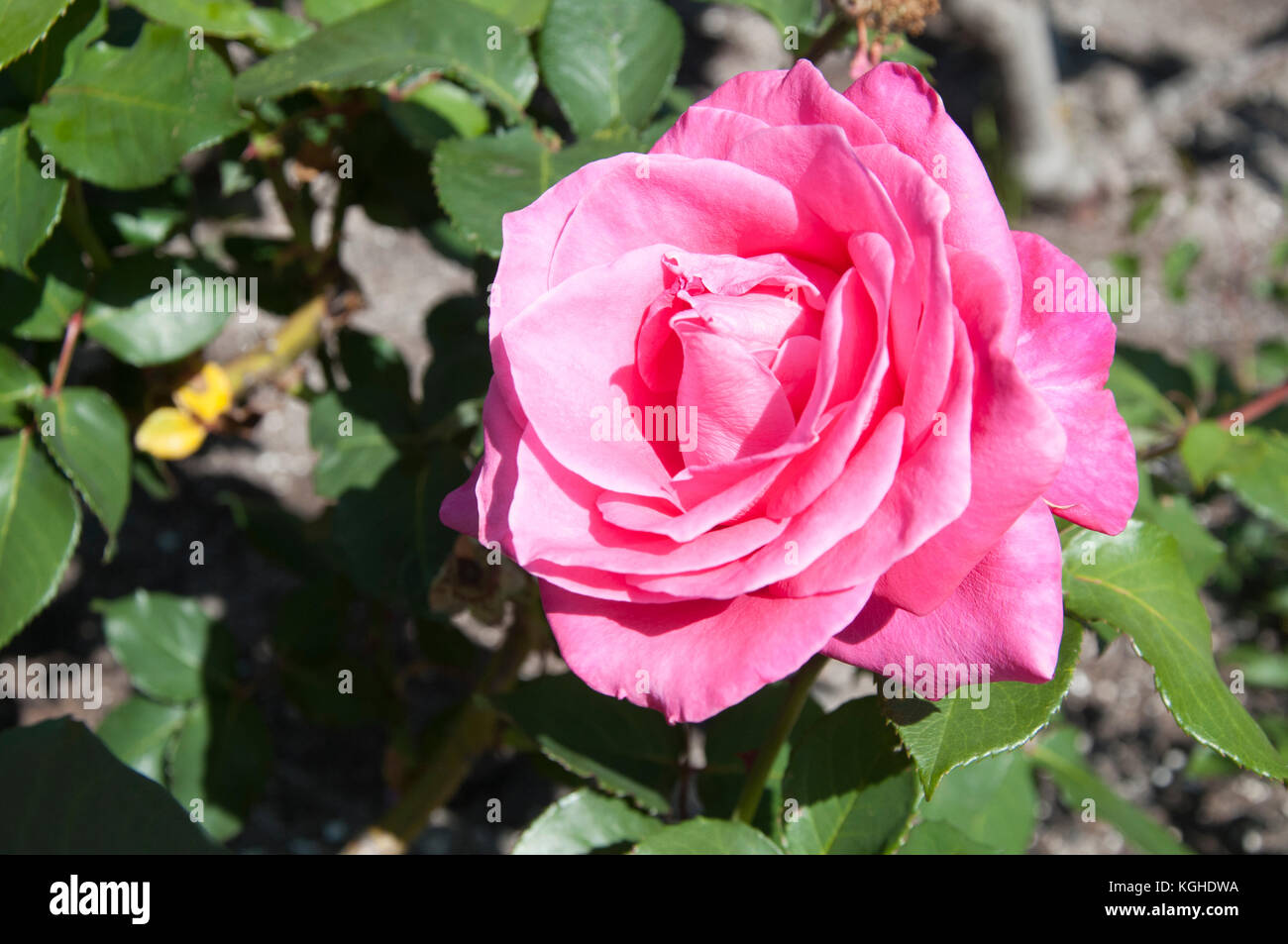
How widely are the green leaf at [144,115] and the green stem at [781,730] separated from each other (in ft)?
2.18

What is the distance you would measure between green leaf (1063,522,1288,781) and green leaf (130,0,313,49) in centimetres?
87

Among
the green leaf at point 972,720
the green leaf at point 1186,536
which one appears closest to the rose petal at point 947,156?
the green leaf at point 972,720

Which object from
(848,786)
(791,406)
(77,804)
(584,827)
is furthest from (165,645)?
(791,406)

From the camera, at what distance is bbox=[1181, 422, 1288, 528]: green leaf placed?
1.07 meters

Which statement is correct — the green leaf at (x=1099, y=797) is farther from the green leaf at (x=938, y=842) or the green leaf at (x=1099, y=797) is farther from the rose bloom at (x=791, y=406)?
the rose bloom at (x=791, y=406)

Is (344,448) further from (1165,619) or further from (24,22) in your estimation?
(1165,619)

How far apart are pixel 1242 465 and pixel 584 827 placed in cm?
79

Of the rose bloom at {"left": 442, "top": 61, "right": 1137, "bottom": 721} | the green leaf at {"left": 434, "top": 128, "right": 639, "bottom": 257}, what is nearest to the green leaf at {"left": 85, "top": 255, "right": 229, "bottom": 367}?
the green leaf at {"left": 434, "top": 128, "right": 639, "bottom": 257}

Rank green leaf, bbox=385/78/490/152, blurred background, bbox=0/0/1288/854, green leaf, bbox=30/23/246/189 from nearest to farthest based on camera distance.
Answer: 1. green leaf, bbox=30/23/246/189
2. green leaf, bbox=385/78/490/152
3. blurred background, bbox=0/0/1288/854

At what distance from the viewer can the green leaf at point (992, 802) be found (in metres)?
1.27

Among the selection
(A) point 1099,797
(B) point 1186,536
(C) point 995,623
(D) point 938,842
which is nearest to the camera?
(C) point 995,623

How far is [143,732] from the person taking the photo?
129 centimetres

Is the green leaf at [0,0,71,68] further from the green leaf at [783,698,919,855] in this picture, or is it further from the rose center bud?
the green leaf at [783,698,919,855]

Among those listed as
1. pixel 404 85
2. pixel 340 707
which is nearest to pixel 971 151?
pixel 404 85
